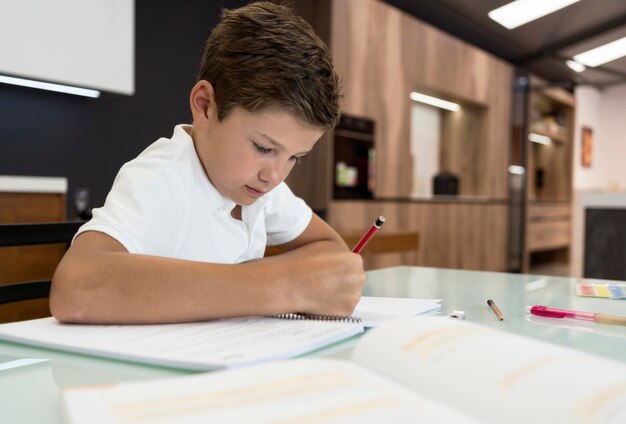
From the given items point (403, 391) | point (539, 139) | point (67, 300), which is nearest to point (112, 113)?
point (67, 300)

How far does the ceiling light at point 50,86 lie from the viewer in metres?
2.41

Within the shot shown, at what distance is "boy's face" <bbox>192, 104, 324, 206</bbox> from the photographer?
34.2 inches

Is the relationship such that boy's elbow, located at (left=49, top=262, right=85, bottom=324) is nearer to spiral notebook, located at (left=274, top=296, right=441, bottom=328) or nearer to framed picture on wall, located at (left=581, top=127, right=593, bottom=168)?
spiral notebook, located at (left=274, top=296, right=441, bottom=328)

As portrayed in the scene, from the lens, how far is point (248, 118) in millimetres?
878

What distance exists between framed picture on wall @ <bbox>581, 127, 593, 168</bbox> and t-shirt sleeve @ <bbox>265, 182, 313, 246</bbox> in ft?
23.8

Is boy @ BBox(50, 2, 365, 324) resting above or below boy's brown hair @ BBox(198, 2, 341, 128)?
below

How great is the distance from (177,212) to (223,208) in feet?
0.38

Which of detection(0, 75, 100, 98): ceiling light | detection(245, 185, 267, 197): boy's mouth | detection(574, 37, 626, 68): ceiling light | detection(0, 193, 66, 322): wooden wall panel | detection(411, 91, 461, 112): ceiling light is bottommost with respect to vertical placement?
detection(0, 193, 66, 322): wooden wall panel

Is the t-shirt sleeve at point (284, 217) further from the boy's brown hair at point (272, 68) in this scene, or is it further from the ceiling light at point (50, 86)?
the ceiling light at point (50, 86)

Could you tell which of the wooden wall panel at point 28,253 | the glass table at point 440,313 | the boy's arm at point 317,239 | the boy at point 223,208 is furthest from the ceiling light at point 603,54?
the wooden wall panel at point 28,253

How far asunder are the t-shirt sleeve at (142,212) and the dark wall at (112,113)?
1904 millimetres

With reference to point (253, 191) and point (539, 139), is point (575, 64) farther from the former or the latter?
point (539, 139)

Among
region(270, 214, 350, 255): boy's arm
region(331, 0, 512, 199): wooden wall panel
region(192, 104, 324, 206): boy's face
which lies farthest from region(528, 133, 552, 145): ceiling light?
region(192, 104, 324, 206): boy's face

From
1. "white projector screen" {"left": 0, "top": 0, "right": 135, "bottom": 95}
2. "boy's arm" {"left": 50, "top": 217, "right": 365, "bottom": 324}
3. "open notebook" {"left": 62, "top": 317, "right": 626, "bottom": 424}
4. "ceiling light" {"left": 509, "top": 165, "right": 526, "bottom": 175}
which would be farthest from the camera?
"ceiling light" {"left": 509, "top": 165, "right": 526, "bottom": 175}
